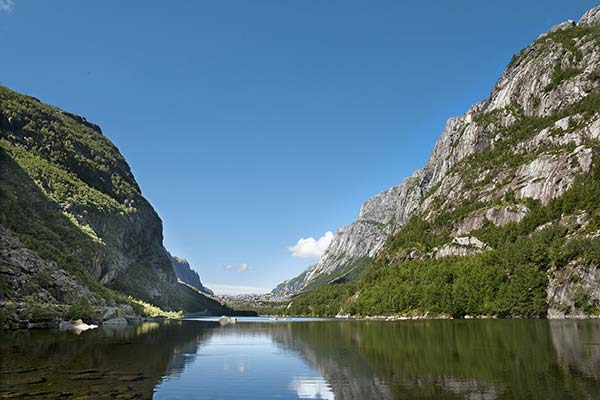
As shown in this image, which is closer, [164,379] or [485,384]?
[485,384]

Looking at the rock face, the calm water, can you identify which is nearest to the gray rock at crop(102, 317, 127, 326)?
the rock face

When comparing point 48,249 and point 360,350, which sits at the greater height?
point 48,249

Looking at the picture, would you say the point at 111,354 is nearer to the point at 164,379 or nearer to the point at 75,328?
the point at 164,379

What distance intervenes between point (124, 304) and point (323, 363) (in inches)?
5888

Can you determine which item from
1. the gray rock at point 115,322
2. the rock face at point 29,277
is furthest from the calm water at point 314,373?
the gray rock at point 115,322

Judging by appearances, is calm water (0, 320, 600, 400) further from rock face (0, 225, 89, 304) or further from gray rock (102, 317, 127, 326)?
gray rock (102, 317, 127, 326)

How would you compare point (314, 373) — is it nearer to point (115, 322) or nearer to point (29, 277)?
point (29, 277)

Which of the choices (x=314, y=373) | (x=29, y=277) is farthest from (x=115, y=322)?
(x=314, y=373)

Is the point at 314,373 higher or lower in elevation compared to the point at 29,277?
lower

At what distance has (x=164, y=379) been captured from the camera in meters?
33.6

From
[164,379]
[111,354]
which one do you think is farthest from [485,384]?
[111,354]

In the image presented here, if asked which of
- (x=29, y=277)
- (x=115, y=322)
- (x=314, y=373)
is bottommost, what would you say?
(x=314, y=373)

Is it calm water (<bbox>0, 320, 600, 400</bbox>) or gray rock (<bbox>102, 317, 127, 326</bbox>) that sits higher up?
gray rock (<bbox>102, 317, 127, 326</bbox>)

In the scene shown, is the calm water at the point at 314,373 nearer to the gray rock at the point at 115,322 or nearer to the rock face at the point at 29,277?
the rock face at the point at 29,277
